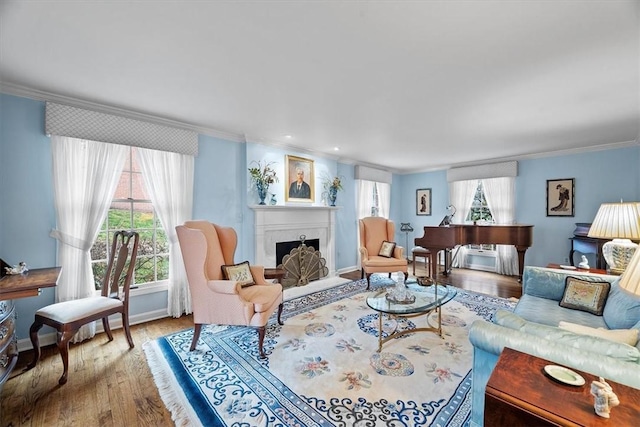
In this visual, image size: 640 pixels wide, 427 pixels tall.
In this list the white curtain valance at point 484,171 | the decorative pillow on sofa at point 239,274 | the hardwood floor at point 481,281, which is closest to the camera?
the decorative pillow on sofa at point 239,274

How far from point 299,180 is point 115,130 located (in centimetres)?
269

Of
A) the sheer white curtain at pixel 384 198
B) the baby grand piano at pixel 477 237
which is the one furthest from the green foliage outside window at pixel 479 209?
the sheer white curtain at pixel 384 198

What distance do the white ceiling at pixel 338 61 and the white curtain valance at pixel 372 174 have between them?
2343 millimetres

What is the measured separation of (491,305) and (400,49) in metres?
3.52

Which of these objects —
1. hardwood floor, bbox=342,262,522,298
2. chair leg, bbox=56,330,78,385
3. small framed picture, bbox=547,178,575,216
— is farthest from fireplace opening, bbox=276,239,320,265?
small framed picture, bbox=547,178,575,216

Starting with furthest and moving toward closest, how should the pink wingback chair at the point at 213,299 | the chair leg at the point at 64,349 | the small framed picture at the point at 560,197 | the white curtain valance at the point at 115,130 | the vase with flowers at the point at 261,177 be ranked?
1. the small framed picture at the point at 560,197
2. the vase with flowers at the point at 261,177
3. the white curtain valance at the point at 115,130
4. the pink wingback chair at the point at 213,299
5. the chair leg at the point at 64,349

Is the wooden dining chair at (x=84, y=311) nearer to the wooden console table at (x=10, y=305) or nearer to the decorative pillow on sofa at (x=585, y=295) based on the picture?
the wooden console table at (x=10, y=305)

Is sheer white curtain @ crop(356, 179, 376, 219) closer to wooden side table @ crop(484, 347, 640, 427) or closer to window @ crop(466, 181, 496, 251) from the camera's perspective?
window @ crop(466, 181, 496, 251)

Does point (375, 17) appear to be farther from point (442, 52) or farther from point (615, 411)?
point (615, 411)

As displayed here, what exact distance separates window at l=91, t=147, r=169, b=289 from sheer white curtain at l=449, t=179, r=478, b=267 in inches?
233

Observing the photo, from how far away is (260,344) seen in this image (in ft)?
7.87

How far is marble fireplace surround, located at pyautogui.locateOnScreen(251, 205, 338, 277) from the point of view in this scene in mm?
4199

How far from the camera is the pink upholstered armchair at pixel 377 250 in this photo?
14.4 feet

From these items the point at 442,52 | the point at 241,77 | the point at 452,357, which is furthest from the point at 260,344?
the point at 442,52
